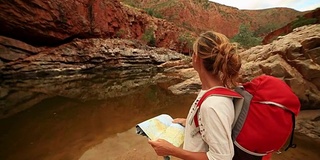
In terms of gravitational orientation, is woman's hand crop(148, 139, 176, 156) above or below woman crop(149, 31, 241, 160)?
below

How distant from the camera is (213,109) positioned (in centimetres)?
109

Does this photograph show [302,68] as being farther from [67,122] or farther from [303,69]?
[67,122]

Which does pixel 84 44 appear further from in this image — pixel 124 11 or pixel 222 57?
pixel 222 57

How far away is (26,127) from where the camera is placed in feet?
18.1

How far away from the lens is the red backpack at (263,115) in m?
1.06

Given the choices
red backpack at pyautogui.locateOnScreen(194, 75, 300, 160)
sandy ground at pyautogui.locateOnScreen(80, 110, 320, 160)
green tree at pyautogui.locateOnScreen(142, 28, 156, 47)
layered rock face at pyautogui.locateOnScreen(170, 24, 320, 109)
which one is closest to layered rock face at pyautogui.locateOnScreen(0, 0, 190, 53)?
green tree at pyautogui.locateOnScreen(142, 28, 156, 47)

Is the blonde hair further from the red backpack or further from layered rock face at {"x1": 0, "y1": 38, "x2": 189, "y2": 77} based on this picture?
layered rock face at {"x1": 0, "y1": 38, "x2": 189, "y2": 77}

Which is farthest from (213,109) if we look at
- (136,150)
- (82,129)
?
(82,129)

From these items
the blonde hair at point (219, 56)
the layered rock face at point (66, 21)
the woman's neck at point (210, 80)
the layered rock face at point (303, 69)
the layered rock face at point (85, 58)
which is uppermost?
the layered rock face at point (66, 21)

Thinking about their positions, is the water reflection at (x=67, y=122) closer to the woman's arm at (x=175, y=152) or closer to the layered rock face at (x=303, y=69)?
the woman's arm at (x=175, y=152)

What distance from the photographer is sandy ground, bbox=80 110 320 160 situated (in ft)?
11.7

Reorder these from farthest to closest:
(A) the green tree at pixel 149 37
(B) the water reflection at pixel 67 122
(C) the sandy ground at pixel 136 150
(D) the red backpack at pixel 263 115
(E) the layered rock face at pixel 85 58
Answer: (A) the green tree at pixel 149 37 < (E) the layered rock face at pixel 85 58 < (B) the water reflection at pixel 67 122 < (C) the sandy ground at pixel 136 150 < (D) the red backpack at pixel 263 115

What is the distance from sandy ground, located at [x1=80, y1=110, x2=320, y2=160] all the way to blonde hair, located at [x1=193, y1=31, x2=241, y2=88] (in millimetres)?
2570

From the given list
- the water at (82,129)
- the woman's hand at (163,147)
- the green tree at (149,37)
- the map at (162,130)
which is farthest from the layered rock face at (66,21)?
the woman's hand at (163,147)
